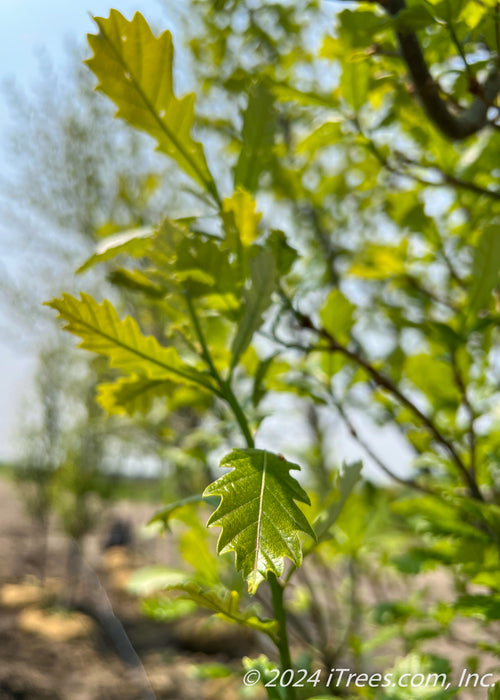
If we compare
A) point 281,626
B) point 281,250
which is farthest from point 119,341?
point 281,626

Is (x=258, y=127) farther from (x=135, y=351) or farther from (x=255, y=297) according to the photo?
(x=135, y=351)

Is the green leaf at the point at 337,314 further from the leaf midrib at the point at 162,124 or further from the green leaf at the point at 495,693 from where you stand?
the green leaf at the point at 495,693

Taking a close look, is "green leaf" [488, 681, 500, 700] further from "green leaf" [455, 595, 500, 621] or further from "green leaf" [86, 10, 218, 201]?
"green leaf" [86, 10, 218, 201]

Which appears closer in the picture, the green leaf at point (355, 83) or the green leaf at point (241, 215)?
the green leaf at point (241, 215)

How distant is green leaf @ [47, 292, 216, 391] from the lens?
2.12 ft

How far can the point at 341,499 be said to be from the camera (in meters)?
0.69

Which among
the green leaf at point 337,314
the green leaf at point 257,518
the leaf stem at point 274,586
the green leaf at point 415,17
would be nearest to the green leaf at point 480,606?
the leaf stem at point 274,586

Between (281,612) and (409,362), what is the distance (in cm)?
53

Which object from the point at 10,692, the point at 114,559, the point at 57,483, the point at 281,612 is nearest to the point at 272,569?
the point at 281,612

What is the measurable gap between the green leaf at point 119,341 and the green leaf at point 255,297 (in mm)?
72

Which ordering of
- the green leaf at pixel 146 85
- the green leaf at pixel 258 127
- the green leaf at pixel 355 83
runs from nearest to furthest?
the green leaf at pixel 146 85 < the green leaf at pixel 258 127 < the green leaf at pixel 355 83

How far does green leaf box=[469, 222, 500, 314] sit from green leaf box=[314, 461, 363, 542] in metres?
0.34

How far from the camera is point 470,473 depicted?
1010mm

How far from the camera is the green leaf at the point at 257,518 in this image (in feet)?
1.62
